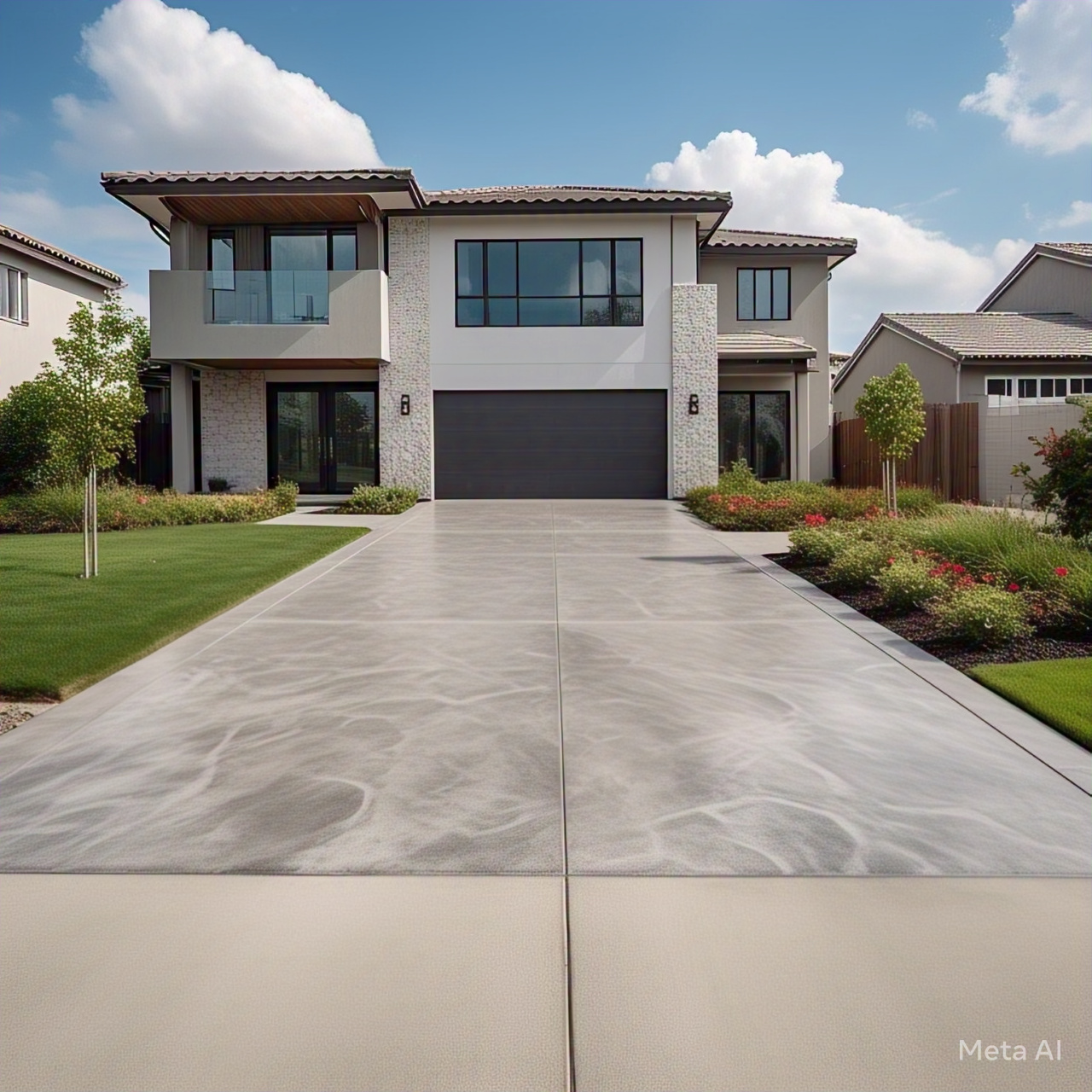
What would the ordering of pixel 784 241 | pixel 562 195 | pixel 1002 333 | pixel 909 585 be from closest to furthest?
1. pixel 909 585
2. pixel 562 195
3. pixel 1002 333
4. pixel 784 241

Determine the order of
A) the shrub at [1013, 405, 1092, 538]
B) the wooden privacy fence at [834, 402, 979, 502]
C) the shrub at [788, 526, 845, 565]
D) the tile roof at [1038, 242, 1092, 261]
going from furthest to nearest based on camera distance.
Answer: the tile roof at [1038, 242, 1092, 261], the wooden privacy fence at [834, 402, 979, 502], the shrub at [788, 526, 845, 565], the shrub at [1013, 405, 1092, 538]

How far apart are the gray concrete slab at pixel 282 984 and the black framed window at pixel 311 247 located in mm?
22928

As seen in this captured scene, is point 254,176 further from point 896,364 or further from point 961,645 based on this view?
point 961,645

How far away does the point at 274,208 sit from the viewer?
23.2 meters

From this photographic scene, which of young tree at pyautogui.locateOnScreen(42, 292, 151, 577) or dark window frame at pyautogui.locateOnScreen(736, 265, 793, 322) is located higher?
dark window frame at pyautogui.locateOnScreen(736, 265, 793, 322)

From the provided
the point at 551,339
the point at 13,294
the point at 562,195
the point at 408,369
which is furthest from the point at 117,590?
the point at 13,294

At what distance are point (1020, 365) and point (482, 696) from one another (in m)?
23.7

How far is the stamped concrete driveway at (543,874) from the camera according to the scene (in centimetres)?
254

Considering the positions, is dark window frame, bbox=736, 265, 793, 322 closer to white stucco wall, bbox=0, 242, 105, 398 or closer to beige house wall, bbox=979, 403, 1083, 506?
beige house wall, bbox=979, 403, 1083, 506

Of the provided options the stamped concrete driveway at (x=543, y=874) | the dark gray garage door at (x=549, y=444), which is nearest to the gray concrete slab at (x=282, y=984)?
the stamped concrete driveway at (x=543, y=874)

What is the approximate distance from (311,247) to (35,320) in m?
8.04

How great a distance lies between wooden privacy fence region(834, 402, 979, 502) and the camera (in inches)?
864

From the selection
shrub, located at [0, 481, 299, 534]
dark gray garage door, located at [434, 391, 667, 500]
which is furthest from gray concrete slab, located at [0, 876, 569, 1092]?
dark gray garage door, located at [434, 391, 667, 500]

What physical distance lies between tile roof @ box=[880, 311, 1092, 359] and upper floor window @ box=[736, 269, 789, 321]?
3.64m
